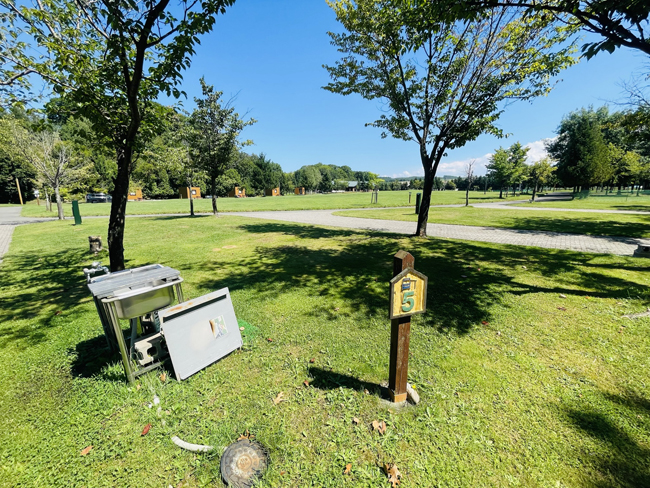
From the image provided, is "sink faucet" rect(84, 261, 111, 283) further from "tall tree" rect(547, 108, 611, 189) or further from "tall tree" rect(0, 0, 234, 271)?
"tall tree" rect(547, 108, 611, 189)

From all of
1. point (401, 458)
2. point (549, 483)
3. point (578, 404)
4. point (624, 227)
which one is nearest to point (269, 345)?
point (401, 458)

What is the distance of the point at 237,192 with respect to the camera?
6738 cm

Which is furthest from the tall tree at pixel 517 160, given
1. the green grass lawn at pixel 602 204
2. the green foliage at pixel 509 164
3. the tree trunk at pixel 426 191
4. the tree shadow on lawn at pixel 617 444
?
the tree shadow on lawn at pixel 617 444

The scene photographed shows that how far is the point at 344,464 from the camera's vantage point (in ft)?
6.98

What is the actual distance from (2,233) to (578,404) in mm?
21917

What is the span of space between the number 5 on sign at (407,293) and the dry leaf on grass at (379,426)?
1.00 m

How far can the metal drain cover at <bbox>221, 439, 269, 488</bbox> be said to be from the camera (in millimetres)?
1991

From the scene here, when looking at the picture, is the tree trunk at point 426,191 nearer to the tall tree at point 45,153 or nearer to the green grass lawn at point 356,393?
the green grass lawn at point 356,393

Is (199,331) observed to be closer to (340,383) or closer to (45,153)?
(340,383)

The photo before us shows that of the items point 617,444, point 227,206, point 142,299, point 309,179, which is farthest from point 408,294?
point 309,179

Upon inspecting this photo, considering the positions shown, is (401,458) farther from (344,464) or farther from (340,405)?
(340,405)

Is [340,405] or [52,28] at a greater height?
[52,28]

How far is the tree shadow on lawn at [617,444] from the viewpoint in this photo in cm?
197

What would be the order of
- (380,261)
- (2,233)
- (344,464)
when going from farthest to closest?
(2,233), (380,261), (344,464)
